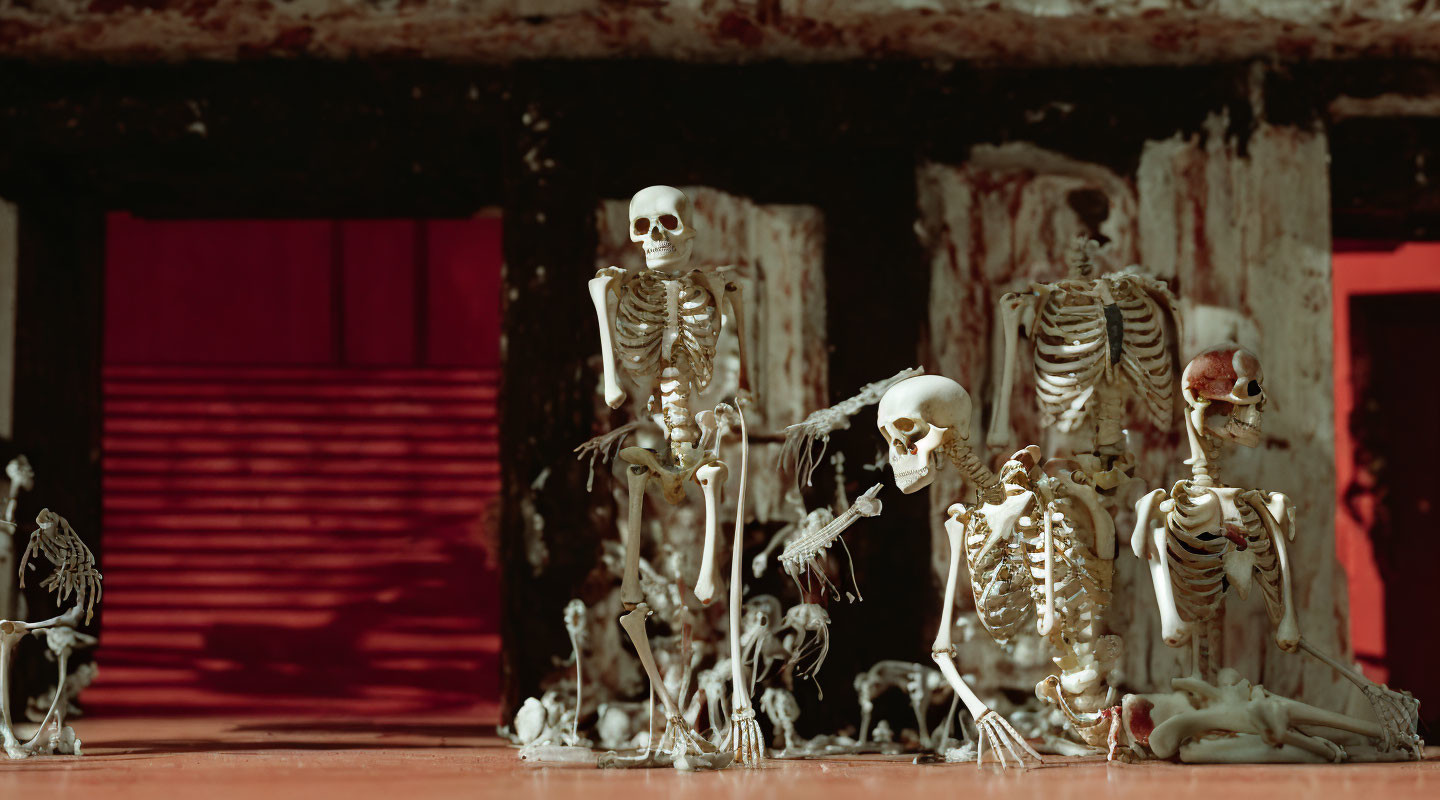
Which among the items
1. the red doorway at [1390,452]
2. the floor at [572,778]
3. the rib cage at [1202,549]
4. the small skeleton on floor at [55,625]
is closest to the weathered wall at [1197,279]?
the floor at [572,778]

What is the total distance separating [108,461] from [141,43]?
2941 mm

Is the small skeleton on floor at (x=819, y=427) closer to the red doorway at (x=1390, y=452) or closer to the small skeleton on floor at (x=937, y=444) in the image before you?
the small skeleton on floor at (x=937, y=444)

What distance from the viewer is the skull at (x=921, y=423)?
410 cm

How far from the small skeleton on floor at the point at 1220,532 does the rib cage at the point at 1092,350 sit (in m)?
0.14

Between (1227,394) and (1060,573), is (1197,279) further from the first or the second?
(1060,573)

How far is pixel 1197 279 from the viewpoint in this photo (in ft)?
17.2

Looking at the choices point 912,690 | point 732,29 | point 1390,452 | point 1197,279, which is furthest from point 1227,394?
point 1390,452

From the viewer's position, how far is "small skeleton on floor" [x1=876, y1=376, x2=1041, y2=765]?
4.10 metres

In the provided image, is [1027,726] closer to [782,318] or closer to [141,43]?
[782,318]

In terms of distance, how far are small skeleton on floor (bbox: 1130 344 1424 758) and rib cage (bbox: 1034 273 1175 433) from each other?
141 millimetres

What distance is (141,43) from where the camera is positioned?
523cm

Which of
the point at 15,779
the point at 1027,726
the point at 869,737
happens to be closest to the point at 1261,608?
the point at 1027,726

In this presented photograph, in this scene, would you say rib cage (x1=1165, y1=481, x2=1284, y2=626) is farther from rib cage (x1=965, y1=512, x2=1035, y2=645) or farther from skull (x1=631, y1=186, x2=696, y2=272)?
skull (x1=631, y1=186, x2=696, y2=272)

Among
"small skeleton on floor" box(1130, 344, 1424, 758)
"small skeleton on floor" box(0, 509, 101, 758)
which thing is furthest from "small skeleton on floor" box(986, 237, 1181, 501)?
"small skeleton on floor" box(0, 509, 101, 758)
